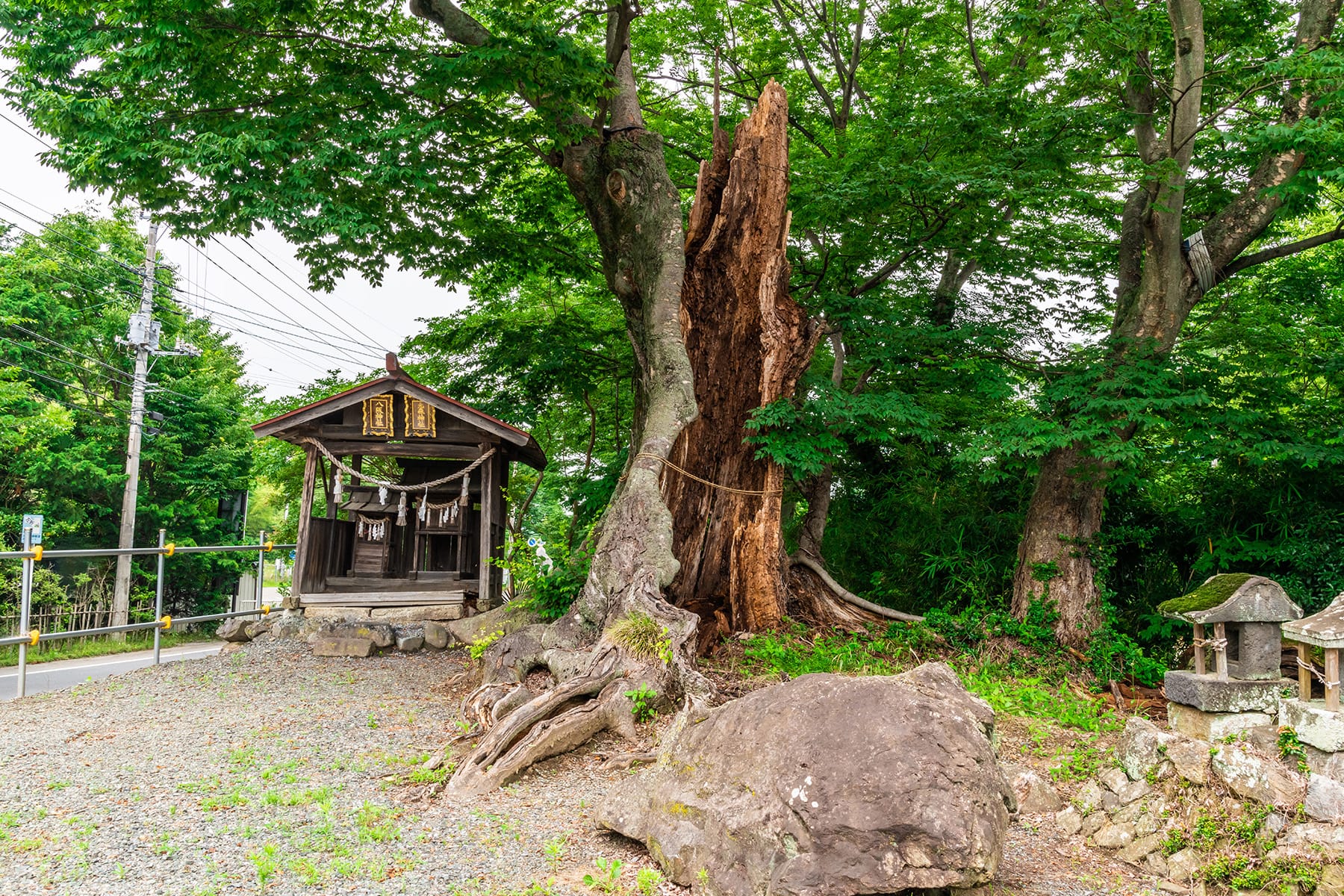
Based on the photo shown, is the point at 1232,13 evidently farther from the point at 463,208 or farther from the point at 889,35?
the point at 463,208

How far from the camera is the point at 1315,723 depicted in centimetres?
464

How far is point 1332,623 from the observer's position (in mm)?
4590

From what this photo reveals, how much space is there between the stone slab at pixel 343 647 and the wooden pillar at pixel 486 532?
152 cm

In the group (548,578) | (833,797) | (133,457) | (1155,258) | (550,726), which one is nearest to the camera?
(833,797)

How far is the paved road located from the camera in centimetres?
1212

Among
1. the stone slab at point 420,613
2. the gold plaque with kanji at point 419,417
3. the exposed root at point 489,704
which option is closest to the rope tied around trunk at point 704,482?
the exposed root at point 489,704

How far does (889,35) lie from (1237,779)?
10224 mm

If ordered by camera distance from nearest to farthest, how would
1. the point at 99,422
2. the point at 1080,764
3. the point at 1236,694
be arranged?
the point at 1236,694
the point at 1080,764
the point at 99,422

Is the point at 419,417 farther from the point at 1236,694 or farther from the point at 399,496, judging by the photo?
the point at 1236,694

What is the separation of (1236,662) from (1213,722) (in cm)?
42

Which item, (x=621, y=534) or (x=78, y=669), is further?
(x=78, y=669)

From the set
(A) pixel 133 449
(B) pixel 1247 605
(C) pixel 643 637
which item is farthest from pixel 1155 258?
(A) pixel 133 449

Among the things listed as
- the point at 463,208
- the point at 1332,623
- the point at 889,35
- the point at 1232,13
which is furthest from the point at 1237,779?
the point at 889,35

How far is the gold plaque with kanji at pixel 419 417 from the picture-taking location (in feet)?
33.5
